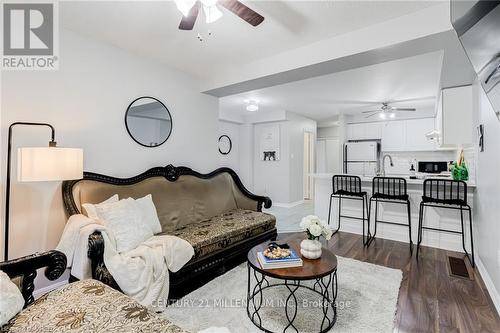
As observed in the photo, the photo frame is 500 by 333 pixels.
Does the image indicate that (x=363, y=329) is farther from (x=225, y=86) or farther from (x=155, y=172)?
(x=225, y=86)

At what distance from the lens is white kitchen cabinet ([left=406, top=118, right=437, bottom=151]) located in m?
5.79

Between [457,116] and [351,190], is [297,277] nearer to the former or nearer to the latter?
[351,190]

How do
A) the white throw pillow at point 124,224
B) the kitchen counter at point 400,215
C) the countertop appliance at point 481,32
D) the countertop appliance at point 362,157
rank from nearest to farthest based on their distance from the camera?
the countertop appliance at point 481,32, the white throw pillow at point 124,224, the kitchen counter at point 400,215, the countertop appliance at point 362,157

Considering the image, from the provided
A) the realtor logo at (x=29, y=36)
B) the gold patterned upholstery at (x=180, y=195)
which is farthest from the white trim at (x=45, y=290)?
the realtor logo at (x=29, y=36)

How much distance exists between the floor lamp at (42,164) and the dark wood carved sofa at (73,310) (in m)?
0.66

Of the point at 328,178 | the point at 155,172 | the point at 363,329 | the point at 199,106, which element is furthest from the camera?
the point at 328,178

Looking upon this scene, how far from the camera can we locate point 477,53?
119cm

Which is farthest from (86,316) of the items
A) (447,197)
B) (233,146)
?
(233,146)

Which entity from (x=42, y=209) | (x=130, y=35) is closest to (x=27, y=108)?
(x=42, y=209)

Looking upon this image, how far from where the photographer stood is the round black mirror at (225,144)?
6492mm

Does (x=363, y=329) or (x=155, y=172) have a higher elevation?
(x=155, y=172)

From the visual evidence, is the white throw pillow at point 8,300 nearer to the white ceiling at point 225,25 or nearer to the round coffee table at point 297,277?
the round coffee table at point 297,277

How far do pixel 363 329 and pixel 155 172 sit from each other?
2568mm

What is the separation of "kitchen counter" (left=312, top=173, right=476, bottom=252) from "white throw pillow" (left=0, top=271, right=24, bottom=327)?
395 cm
